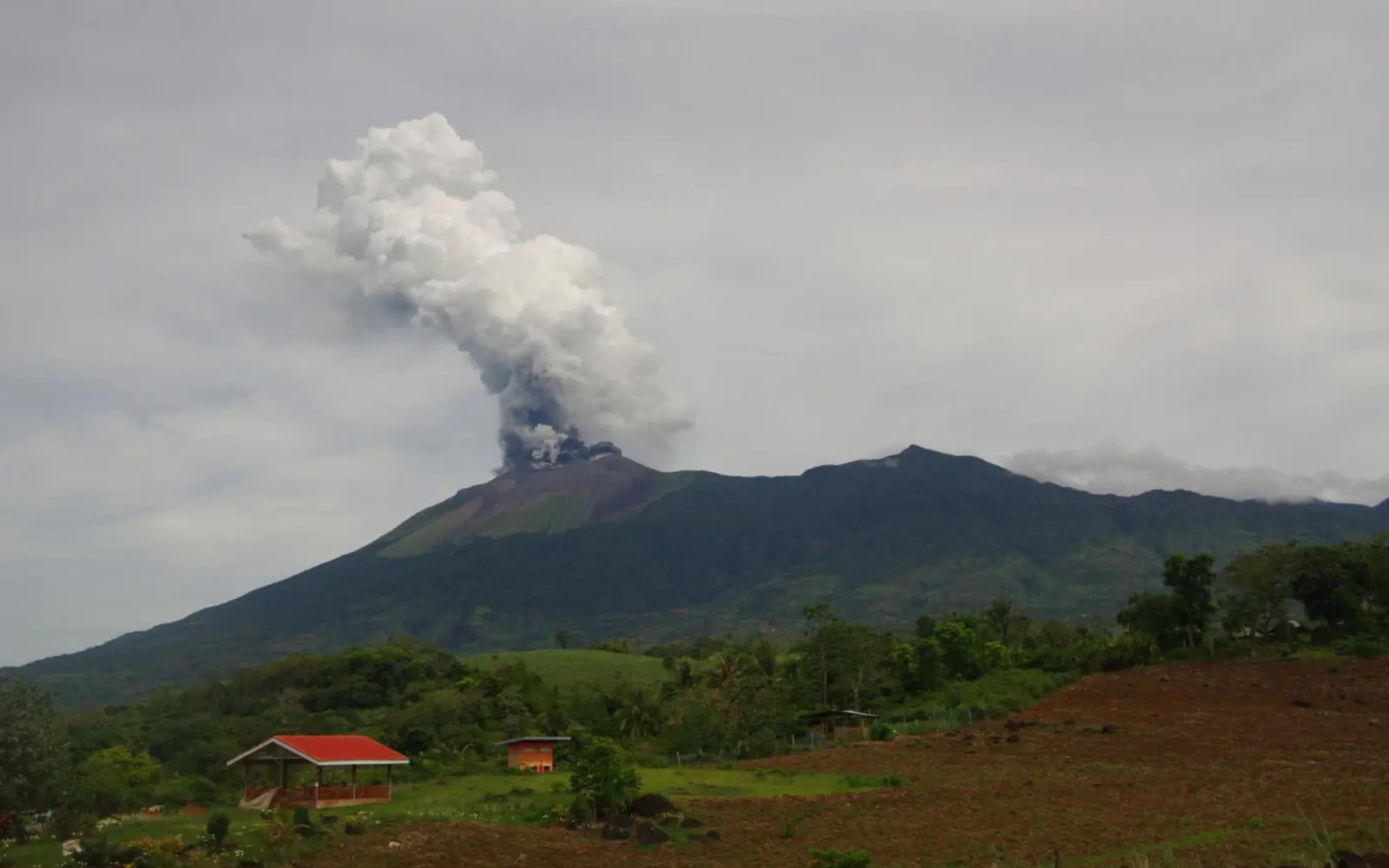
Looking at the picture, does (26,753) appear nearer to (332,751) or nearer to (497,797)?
(332,751)

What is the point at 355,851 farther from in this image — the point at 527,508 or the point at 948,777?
the point at 527,508

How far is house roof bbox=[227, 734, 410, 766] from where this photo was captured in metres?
33.5

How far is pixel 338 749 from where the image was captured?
115 ft

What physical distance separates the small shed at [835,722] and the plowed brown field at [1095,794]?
473cm

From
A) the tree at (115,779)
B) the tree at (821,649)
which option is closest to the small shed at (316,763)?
the tree at (115,779)

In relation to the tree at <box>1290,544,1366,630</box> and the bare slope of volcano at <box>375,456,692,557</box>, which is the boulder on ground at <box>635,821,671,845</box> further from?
the bare slope of volcano at <box>375,456,692,557</box>

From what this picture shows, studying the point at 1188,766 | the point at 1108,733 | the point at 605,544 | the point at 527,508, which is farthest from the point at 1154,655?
the point at 527,508

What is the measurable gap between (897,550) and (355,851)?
15366cm

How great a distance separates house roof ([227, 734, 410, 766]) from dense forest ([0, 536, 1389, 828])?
536 centimetres

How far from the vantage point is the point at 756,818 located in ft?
92.0

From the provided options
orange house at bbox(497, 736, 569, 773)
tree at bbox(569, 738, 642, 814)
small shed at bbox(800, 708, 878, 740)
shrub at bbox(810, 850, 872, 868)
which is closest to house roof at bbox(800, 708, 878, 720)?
small shed at bbox(800, 708, 878, 740)

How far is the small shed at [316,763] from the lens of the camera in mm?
33562

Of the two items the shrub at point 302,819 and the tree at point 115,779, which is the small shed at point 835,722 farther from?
the tree at point 115,779

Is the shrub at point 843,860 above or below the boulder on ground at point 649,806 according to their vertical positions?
below
